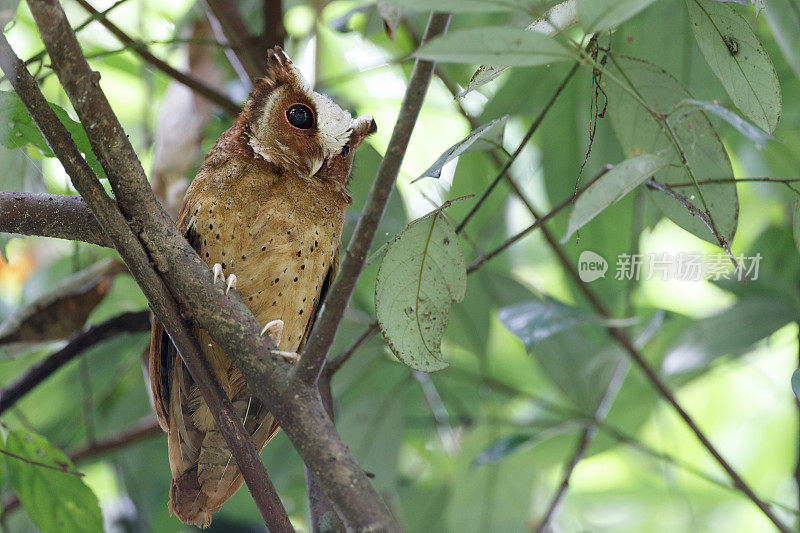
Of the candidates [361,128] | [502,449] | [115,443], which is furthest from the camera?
[115,443]

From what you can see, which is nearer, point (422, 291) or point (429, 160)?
point (422, 291)

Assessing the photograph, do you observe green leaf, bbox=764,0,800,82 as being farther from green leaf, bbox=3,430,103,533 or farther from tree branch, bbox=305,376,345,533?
green leaf, bbox=3,430,103,533

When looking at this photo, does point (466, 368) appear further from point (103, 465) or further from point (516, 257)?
point (103, 465)

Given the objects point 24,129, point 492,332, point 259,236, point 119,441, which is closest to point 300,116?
point 259,236

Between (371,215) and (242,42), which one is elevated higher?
(242,42)

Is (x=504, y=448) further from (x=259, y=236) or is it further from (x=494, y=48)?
(x=494, y=48)

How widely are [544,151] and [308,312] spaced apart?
73cm

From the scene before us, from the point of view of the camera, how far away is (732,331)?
1640mm

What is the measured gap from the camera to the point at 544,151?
5.78 ft

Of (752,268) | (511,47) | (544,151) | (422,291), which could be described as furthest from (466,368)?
(511,47)

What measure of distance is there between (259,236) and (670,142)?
0.65 m

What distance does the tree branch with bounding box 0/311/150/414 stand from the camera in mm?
1491

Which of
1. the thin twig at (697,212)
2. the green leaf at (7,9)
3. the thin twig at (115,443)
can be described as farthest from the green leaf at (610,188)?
the thin twig at (115,443)

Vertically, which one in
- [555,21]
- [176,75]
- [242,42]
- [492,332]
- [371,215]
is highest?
[242,42]
